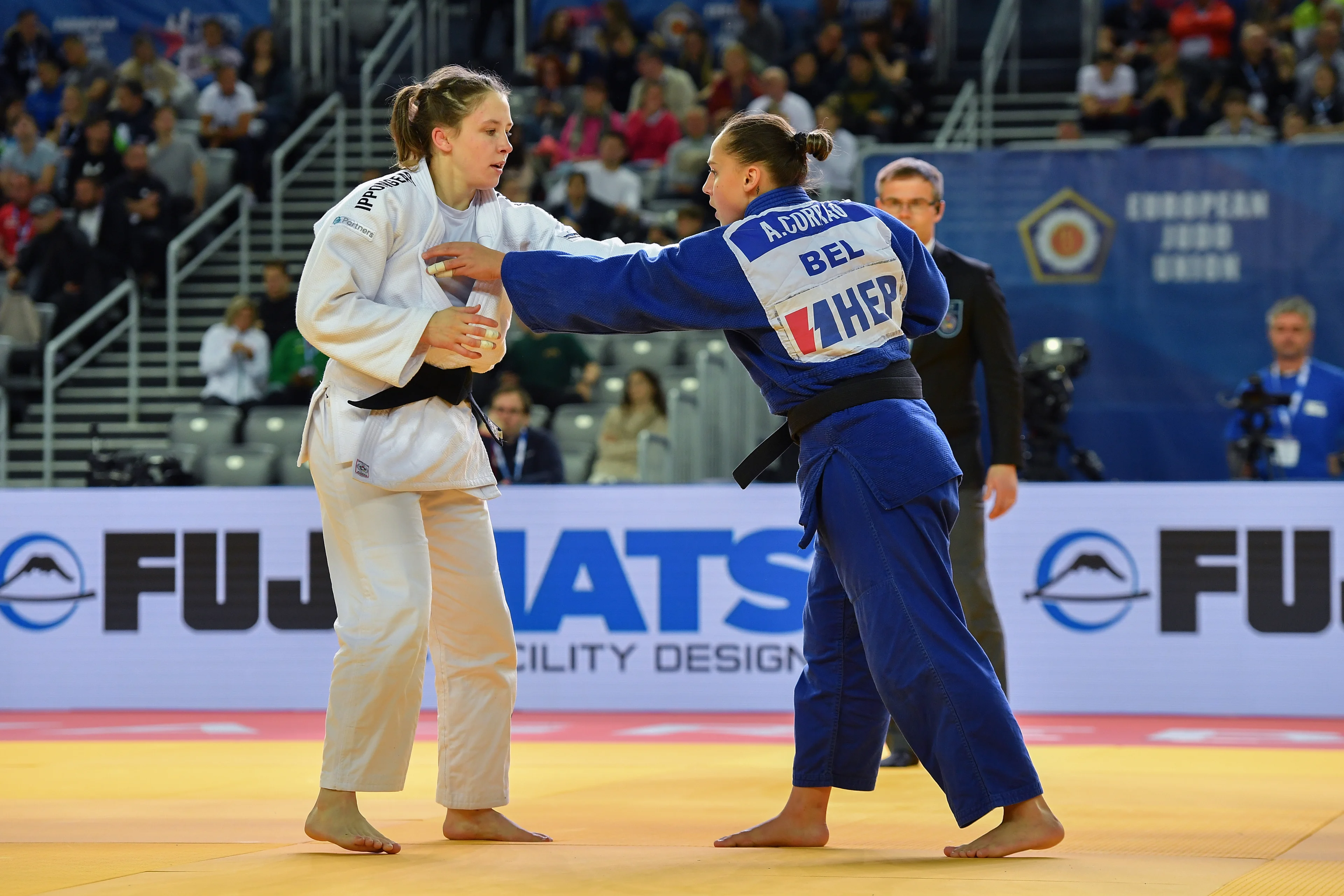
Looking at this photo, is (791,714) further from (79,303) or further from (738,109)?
(79,303)

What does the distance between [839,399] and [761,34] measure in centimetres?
1061

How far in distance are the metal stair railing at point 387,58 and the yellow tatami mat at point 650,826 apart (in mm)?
8535

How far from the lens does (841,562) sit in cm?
337

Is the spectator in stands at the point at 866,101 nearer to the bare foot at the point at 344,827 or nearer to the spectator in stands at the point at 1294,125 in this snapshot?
the spectator in stands at the point at 1294,125

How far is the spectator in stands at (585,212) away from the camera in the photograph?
10961 millimetres

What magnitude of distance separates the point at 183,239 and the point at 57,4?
14.8ft

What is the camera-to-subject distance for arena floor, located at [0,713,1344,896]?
119 inches

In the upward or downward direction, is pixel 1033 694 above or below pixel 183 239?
below

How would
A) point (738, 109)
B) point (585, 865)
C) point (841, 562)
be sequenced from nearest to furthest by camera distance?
point (585, 865), point (841, 562), point (738, 109)

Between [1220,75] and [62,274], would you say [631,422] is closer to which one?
[1220,75]

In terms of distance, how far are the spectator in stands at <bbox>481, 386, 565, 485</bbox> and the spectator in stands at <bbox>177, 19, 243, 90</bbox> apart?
763 centimetres

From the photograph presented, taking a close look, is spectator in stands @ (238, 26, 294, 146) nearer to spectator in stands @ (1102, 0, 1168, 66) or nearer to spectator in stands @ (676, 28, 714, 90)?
spectator in stands @ (676, 28, 714, 90)

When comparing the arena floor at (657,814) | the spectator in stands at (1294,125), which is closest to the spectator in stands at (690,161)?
the spectator in stands at (1294,125)

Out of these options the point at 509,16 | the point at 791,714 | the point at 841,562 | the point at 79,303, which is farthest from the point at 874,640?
the point at 509,16
